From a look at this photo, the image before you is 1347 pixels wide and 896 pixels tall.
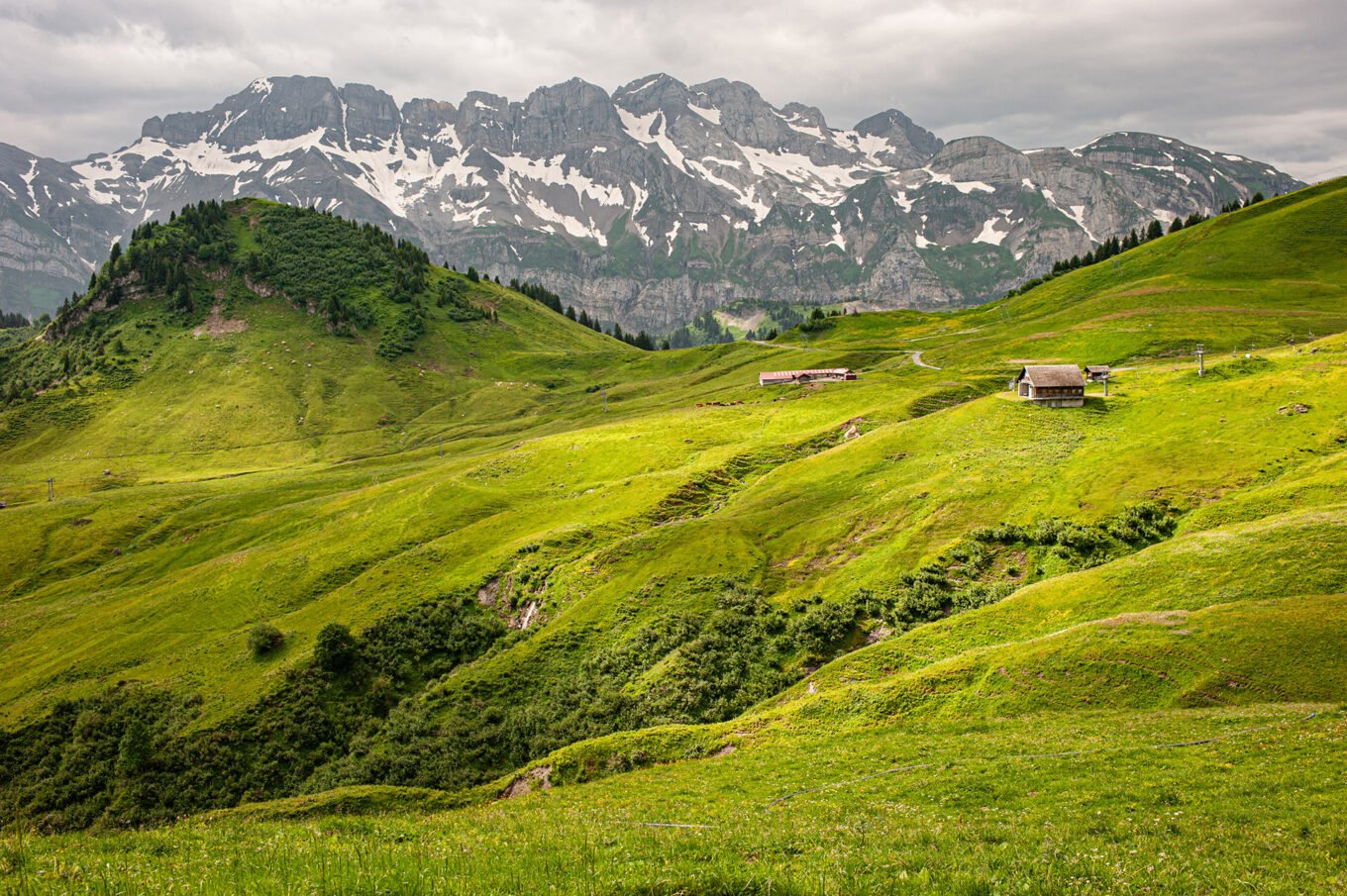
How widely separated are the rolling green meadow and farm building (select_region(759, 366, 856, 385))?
18167 mm

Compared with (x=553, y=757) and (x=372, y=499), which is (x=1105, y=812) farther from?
(x=372, y=499)


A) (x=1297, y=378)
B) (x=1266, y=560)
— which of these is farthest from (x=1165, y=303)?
(x=1266, y=560)

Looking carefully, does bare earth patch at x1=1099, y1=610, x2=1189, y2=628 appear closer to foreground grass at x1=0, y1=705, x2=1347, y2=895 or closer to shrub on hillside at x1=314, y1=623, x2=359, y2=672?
foreground grass at x1=0, y1=705, x2=1347, y2=895

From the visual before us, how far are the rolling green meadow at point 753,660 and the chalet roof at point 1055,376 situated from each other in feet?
14.4

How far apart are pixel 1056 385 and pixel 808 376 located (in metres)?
70.8

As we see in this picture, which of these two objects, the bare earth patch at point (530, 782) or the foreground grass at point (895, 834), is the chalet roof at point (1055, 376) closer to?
the foreground grass at point (895, 834)

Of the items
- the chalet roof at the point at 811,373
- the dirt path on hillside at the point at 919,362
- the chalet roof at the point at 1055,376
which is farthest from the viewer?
the dirt path on hillside at the point at 919,362

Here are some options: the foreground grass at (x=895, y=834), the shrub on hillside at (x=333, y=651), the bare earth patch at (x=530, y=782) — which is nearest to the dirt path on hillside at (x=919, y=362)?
the shrub on hillside at (x=333, y=651)

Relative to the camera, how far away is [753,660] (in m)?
57.6

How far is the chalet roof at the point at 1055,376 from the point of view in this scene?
93.1 metres

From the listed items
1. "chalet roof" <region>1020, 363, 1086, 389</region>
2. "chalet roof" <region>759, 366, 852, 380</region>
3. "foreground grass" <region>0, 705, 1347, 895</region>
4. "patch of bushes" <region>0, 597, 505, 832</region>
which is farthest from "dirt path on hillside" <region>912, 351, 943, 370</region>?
"foreground grass" <region>0, 705, 1347, 895</region>

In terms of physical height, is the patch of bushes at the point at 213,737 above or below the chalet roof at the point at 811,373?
below

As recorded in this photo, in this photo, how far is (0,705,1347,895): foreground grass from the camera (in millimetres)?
14352

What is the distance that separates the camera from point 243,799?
55.4 meters
